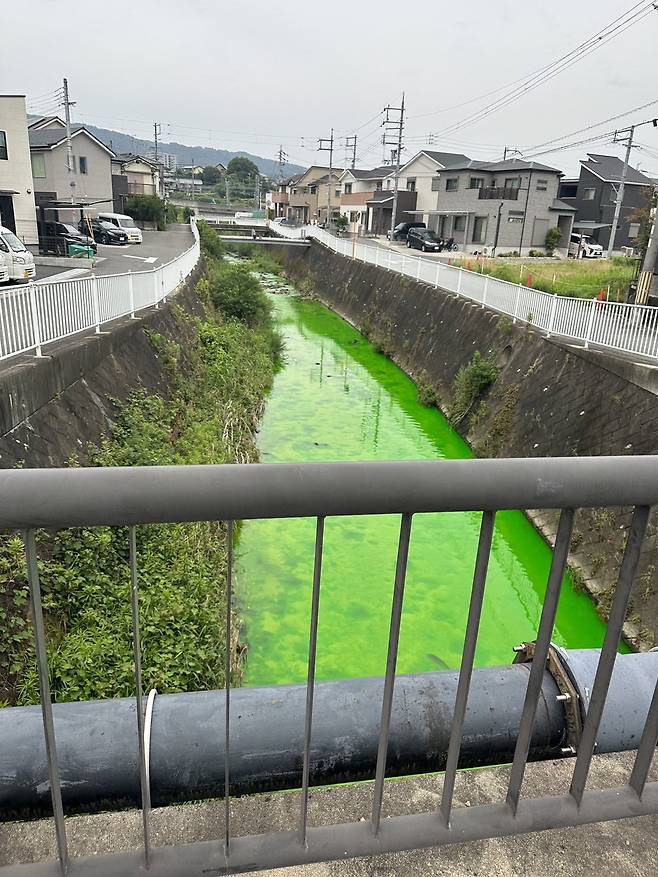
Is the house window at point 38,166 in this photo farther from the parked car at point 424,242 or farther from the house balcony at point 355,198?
the house balcony at point 355,198

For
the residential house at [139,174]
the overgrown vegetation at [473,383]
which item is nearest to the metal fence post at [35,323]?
the overgrown vegetation at [473,383]

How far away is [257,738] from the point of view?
1723mm

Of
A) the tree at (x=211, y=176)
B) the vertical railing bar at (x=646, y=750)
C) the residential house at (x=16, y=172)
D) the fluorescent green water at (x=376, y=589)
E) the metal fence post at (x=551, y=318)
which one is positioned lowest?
the fluorescent green water at (x=376, y=589)

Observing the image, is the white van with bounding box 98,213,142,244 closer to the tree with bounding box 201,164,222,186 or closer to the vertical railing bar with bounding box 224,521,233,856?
the vertical railing bar with bounding box 224,521,233,856

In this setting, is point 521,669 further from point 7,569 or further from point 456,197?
point 456,197

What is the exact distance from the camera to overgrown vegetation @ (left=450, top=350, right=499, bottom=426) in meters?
12.9

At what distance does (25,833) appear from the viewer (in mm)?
1492

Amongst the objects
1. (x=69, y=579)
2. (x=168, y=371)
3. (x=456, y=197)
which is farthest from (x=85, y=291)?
(x=456, y=197)

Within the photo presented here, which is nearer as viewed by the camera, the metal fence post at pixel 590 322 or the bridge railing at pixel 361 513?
the bridge railing at pixel 361 513

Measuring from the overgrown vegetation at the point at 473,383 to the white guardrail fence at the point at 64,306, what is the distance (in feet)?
22.0

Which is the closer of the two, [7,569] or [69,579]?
[7,569]

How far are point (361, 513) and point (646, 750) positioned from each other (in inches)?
40.3

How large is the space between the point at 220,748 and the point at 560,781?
3.14 feet

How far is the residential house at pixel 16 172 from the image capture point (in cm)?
2556
